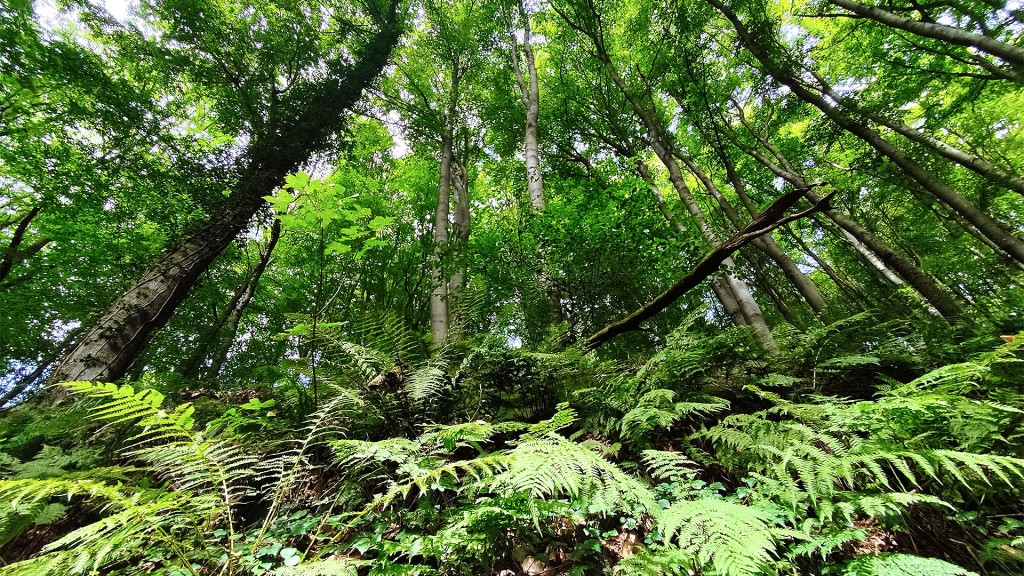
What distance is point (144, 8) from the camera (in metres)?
5.96

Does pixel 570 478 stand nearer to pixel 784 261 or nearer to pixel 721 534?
pixel 721 534

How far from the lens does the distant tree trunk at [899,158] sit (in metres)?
3.78

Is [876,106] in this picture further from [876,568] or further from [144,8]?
[144,8]

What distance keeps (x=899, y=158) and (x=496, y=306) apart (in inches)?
236

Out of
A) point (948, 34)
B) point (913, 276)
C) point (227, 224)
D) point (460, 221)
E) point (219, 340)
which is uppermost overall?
point (460, 221)

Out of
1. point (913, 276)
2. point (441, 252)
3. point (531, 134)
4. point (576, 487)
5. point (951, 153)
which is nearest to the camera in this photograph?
point (576, 487)

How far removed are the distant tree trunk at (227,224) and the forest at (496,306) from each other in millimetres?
48

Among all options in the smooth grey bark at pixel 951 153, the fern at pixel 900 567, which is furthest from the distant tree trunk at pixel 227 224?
the smooth grey bark at pixel 951 153

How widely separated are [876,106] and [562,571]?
7.31m

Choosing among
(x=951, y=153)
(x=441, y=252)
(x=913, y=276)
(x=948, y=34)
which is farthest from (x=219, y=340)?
(x=951, y=153)

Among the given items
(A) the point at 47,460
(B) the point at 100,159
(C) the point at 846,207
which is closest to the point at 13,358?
(B) the point at 100,159

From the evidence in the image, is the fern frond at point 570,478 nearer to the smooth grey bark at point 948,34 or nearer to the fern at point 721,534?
the fern at point 721,534

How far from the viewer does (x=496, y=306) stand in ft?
17.0

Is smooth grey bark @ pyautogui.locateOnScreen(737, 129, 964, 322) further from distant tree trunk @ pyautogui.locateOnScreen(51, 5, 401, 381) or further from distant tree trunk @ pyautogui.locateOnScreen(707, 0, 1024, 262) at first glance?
distant tree trunk @ pyautogui.locateOnScreen(51, 5, 401, 381)
